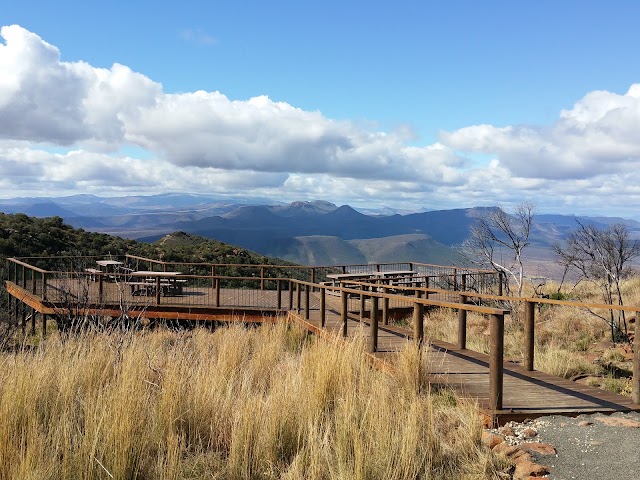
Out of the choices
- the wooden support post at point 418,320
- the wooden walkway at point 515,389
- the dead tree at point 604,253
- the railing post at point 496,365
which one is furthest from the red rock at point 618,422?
the dead tree at point 604,253

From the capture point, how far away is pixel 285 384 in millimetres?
5285

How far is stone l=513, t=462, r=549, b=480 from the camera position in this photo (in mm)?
4125

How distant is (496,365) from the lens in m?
5.43

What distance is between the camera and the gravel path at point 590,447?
417 centimetres

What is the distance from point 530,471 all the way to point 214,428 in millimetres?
2598

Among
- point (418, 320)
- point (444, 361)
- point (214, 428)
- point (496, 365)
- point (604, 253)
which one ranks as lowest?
point (444, 361)

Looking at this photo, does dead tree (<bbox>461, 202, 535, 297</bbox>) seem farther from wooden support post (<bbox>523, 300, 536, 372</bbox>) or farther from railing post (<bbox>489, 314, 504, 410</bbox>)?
railing post (<bbox>489, 314, 504, 410</bbox>)

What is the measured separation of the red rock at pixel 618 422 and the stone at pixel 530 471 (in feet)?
4.59

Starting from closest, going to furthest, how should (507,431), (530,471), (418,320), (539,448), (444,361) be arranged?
(530,471), (539,448), (507,431), (418,320), (444,361)

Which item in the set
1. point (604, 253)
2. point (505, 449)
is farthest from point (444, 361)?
point (604, 253)

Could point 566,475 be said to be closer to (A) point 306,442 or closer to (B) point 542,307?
(A) point 306,442

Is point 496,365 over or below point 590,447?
over

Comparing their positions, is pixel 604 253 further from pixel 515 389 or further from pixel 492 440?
pixel 492 440

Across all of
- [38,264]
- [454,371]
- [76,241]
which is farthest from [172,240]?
[454,371]
